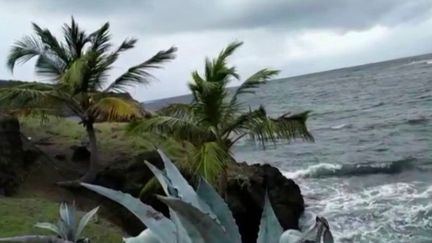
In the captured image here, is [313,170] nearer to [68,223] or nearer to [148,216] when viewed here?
[68,223]

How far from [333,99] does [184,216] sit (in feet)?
222

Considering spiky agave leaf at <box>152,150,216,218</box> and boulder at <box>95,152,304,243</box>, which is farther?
Result: boulder at <box>95,152,304,243</box>

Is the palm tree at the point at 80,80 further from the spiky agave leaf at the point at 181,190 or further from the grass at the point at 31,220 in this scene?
the spiky agave leaf at the point at 181,190

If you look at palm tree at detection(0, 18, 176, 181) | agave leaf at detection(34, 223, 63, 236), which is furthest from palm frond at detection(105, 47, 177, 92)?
agave leaf at detection(34, 223, 63, 236)

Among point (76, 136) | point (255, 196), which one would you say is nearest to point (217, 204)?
point (255, 196)

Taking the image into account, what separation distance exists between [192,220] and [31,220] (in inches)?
317

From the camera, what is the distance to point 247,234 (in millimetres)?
15016

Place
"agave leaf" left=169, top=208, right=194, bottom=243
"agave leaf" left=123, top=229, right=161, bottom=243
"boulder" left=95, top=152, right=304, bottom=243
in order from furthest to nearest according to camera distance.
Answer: "boulder" left=95, top=152, right=304, bottom=243
"agave leaf" left=123, top=229, right=161, bottom=243
"agave leaf" left=169, top=208, right=194, bottom=243

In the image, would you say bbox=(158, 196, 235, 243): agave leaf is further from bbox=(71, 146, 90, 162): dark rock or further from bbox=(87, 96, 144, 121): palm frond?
bbox=(71, 146, 90, 162): dark rock

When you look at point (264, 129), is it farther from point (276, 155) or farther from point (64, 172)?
point (276, 155)

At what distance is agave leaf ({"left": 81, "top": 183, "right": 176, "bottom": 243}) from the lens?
2367 mm

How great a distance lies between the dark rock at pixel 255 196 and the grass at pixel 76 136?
2758 mm

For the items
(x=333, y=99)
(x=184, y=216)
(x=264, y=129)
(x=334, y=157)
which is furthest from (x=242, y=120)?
(x=333, y=99)

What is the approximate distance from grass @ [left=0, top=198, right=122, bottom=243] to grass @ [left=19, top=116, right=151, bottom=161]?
5326 millimetres
